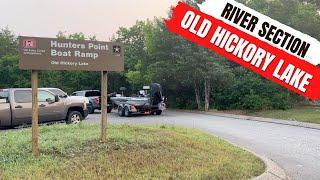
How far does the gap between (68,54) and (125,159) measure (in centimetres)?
278

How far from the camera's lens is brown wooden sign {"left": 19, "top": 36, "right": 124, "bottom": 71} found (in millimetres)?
8938

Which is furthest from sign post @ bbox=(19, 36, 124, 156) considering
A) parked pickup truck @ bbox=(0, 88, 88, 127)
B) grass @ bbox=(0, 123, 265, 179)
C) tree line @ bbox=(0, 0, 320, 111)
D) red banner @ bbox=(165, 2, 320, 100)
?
tree line @ bbox=(0, 0, 320, 111)

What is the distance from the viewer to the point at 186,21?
82.1 feet

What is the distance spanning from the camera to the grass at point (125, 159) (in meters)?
7.41

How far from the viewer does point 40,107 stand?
17641mm

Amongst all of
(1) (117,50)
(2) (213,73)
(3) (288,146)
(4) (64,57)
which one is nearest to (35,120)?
(4) (64,57)

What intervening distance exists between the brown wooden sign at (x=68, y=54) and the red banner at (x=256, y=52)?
13.4 meters

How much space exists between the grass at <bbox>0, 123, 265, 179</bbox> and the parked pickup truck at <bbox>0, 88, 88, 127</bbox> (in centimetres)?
715

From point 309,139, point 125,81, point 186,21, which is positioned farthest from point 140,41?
point 309,139

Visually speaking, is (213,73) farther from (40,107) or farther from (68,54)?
(68,54)

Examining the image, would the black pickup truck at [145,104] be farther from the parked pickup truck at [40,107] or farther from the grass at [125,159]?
the grass at [125,159]

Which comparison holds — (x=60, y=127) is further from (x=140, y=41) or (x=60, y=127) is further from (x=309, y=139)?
(x=140, y=41)

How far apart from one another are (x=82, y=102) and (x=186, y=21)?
29.1 feet

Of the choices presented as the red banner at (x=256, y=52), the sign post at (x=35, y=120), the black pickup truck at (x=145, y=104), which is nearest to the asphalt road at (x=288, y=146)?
the sign post at (x=35, y=120)
